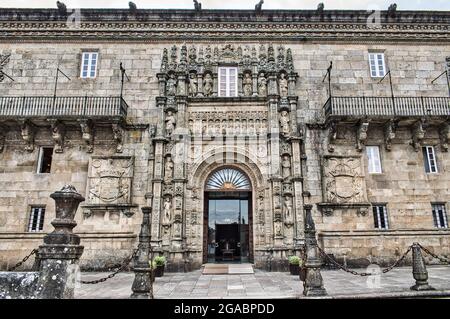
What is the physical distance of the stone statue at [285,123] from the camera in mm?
13587

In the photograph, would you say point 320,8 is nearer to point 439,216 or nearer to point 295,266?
point 439,216

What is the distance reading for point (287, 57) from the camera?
1467 centimetres

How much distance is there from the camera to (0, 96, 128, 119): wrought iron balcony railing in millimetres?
13414

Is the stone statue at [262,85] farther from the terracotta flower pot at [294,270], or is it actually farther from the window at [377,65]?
the terracotta flower pot at [294,270]

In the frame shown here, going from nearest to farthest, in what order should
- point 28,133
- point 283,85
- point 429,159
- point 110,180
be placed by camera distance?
point 110,180 < point 28,133 < point 429,159 < point 283,85

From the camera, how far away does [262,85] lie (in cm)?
1423

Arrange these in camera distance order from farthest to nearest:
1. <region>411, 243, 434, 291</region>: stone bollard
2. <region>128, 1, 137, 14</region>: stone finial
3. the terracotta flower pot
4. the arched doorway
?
1. <region>128, 1, 137, 14</region>: stone finial
2. the arched doorway
3. the terracotta flower pot
4. <region>411, 243, 434, 291</region>: stone bollard

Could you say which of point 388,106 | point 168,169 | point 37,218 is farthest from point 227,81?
point 37,218

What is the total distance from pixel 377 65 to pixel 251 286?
12.5 meters


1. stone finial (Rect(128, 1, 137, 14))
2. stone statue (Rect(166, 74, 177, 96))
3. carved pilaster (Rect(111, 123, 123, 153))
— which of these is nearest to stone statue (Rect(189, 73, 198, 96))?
stone statue (Rect(166, 74, 177, 96))

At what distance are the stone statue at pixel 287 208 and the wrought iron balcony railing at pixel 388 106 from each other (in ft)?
13.6

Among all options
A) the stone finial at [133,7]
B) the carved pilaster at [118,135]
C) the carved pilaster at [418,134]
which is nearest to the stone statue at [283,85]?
the carved pilaster at [418,134]

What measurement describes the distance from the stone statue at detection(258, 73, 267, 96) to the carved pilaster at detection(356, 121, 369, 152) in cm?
449

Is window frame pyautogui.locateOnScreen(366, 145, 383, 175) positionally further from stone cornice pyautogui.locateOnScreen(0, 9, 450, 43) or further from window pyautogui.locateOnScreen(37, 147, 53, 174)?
window pyautogui.locateOnScreen(37, 147, 53, 174)
